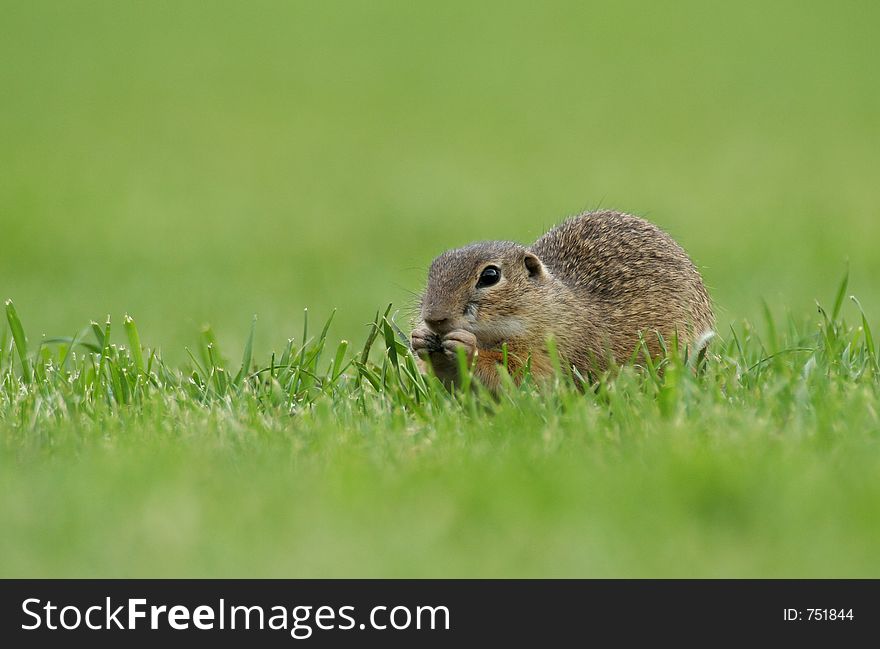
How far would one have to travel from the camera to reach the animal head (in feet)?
17.8

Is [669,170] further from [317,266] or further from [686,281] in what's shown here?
[686,281]

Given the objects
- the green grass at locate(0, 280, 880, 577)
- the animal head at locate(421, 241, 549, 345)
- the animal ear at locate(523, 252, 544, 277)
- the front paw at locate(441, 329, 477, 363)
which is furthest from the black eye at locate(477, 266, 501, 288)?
the green grass at locate(0, 280, 880, 577)

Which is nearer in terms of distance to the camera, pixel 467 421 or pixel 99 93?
pixel 467 421

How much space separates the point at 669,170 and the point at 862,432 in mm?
13207

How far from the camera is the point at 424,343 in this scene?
17.3ft

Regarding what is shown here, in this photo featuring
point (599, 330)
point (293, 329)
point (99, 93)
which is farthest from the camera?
point (99, 93)

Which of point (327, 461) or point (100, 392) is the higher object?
point (100, 392)

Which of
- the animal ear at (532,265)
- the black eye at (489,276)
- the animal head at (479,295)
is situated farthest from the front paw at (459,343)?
the animal ear at (532,265)

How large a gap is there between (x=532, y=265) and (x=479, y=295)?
0.37 meters

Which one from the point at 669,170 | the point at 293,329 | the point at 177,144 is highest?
the point at 177,144

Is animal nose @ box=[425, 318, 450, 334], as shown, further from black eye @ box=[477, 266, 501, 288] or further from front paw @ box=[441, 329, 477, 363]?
black eye @ box=[477, 266, 501, 288]

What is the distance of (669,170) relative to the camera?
17.2 metres

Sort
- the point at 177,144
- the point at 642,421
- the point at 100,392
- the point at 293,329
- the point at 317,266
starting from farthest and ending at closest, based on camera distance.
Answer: the point at 177,144 → the point at 317,266 → the point at 293,329 → the point at 100,392 → the point at 642,421

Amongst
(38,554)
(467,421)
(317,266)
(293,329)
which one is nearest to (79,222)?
(317,266)
